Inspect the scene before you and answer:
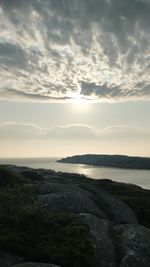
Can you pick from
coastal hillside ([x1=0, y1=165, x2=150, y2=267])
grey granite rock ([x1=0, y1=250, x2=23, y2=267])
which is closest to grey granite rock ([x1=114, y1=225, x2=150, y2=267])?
coastal hillside ([x1=0, y1=165, x2=150, y2=267])

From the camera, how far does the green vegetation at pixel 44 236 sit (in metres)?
15.8

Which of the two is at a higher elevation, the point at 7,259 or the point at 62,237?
the point at 62,237

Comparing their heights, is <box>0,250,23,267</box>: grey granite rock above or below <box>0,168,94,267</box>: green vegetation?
below

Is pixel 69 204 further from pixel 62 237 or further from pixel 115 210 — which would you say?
pixel 62 237

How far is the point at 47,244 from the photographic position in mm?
16484

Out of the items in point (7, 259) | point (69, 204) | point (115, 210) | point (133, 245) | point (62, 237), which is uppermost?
point (69, 204)

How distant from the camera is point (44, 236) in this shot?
16.8m

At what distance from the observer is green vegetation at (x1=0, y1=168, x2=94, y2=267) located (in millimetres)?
15797

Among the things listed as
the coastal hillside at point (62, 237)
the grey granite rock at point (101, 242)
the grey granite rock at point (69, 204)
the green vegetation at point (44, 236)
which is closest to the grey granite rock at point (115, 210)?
the grey granite rock at point (69, 204)

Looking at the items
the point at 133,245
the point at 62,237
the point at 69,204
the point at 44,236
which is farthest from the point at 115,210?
the point at 44,236

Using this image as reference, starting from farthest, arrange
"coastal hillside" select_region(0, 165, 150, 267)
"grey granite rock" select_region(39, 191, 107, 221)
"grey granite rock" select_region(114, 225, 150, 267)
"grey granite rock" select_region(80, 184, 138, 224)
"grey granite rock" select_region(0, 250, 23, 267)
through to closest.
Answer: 1. "grey granite rock" select_region(80, 184, 138, 224)
2. "grey granite rock" select_region(39, 191, 107, 221)
3. "grey granite rock" select_region(114, 225, 150, 267)
4. "coastal hillside" select_region(0, 165, 150, 267)
5. "grey granite rock" select_region(0, 250, 23, 267)

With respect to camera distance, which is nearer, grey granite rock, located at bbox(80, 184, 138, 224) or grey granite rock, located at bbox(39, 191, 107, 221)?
grey granite rock, located at bbox(39, 191, 107, 221)

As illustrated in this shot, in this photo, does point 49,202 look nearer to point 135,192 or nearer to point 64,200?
point 64,200

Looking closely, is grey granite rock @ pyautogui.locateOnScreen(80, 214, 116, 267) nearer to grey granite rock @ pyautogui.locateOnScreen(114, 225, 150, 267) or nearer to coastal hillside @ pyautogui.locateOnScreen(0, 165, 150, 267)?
coastal hillside @ pyautogui.locateOnScreen(0, 165, 150, 267)
